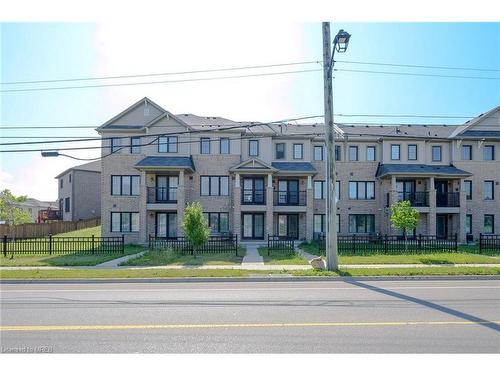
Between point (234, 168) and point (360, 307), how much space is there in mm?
17194

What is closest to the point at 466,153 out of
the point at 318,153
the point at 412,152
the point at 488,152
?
the point at 488,152

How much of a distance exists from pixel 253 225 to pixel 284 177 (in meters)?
4.59

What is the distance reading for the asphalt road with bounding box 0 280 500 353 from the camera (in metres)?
4.93

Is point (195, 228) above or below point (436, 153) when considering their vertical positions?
below

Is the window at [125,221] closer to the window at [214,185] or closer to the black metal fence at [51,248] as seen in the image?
the black metal fence at [51,248]

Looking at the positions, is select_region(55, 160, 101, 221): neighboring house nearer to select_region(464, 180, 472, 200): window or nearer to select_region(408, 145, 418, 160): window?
select_region(408, 145, 418, 160): window

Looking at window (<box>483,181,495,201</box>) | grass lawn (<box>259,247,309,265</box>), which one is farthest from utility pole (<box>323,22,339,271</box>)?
window (<box>483,181,495,201</box>)

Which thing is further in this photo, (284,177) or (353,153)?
(353,153)

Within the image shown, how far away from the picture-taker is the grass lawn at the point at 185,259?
46.3ft

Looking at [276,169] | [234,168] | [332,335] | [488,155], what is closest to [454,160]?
[488,155]

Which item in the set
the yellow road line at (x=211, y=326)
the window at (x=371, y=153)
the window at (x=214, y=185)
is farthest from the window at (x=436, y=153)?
the yellow road line at (x=211, y=326)

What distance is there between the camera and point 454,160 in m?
25.4

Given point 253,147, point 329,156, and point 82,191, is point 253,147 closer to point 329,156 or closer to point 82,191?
point 329,156

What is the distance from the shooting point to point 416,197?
2484cm
